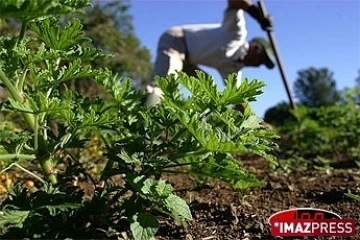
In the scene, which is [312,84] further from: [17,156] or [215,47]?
[17,156]

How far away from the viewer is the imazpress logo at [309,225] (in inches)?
49.3

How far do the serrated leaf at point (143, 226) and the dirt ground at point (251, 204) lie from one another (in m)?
0.24

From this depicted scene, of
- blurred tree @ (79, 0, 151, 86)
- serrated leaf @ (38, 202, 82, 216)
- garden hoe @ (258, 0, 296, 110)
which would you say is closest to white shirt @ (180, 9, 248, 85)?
garden hoe @ (258, 0, 296, 110)

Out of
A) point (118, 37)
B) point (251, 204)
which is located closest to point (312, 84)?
point (118, 37)

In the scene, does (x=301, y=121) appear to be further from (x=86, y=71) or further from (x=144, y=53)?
(x=144, y=53)

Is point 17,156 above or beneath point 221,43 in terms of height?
beneath

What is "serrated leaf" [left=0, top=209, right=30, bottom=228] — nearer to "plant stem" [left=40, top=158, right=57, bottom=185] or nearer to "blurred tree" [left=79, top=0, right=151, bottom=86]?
"plant stem" [left=40, top=158, right=57, bottom=185]

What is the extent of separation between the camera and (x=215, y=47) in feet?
11.6

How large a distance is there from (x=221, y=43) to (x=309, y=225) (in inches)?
94.7

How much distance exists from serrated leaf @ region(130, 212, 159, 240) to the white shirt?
256cm

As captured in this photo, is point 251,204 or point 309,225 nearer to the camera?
point 309,225

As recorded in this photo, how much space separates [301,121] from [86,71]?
111 inches

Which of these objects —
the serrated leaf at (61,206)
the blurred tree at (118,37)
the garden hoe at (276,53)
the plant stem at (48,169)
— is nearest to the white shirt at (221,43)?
the garden hoe at (276,53)

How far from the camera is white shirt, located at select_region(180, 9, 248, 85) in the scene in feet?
11.7
